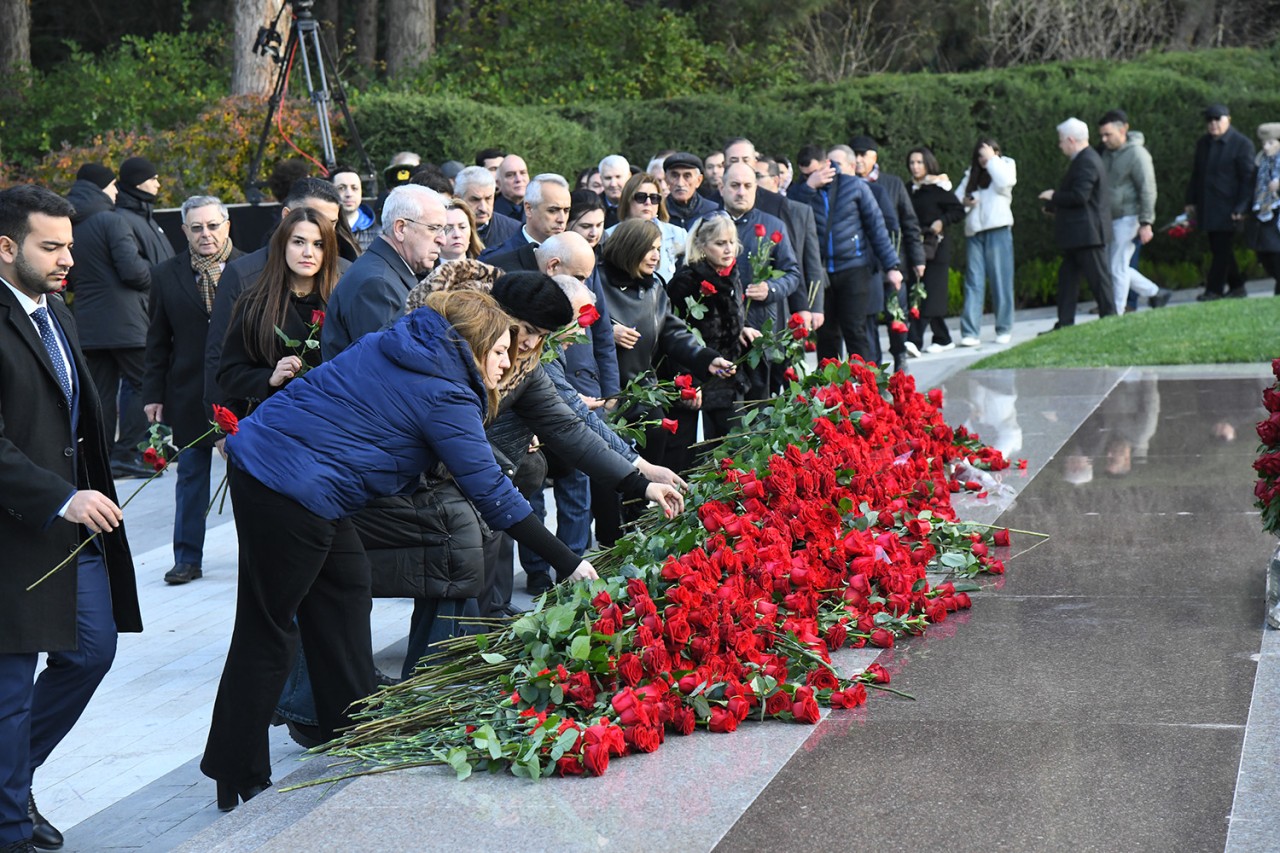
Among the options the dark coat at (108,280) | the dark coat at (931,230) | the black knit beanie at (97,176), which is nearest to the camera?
the dark coat at (108,280)

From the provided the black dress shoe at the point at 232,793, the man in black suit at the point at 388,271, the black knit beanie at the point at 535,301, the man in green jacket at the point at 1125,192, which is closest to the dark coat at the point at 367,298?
the man in black suit at the point at 388,271

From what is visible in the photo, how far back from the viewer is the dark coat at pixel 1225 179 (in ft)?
56.3

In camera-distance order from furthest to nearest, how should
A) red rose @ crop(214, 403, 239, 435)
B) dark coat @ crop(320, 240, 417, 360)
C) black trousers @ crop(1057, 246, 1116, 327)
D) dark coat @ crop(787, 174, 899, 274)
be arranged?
1. black trousers @ crop(1057, 246, 1116, 327)
2. dark coat @ crop(787, 174, 899, 274)
3. dark coat @ crop(320, 240, 417, 360)
4. red rose @ crop(214, 403, 239, 435)

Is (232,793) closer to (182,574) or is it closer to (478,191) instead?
(182,574)

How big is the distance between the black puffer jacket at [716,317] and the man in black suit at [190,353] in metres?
2.24

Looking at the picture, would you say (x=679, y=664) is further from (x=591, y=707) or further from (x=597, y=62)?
(x=597, y=62)

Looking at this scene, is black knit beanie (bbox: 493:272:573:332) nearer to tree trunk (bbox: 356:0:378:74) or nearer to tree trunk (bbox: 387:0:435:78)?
tree trunk (bbox: 387:0:435:78)

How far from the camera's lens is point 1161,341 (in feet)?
40.0

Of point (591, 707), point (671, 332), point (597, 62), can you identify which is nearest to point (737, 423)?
point (671, 332)

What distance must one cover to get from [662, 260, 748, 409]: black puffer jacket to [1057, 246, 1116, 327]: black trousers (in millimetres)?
8060

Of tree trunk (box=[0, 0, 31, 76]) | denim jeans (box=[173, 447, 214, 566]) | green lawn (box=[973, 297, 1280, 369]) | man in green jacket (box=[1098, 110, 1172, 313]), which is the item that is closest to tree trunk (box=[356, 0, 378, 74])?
tree trunk (box=[0, 0, 31, 76])

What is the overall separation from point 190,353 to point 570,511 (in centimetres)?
219

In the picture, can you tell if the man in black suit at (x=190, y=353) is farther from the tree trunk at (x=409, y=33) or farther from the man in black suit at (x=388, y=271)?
the tree trunk at (x=409, y=33)

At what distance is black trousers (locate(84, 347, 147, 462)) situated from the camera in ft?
36.6
